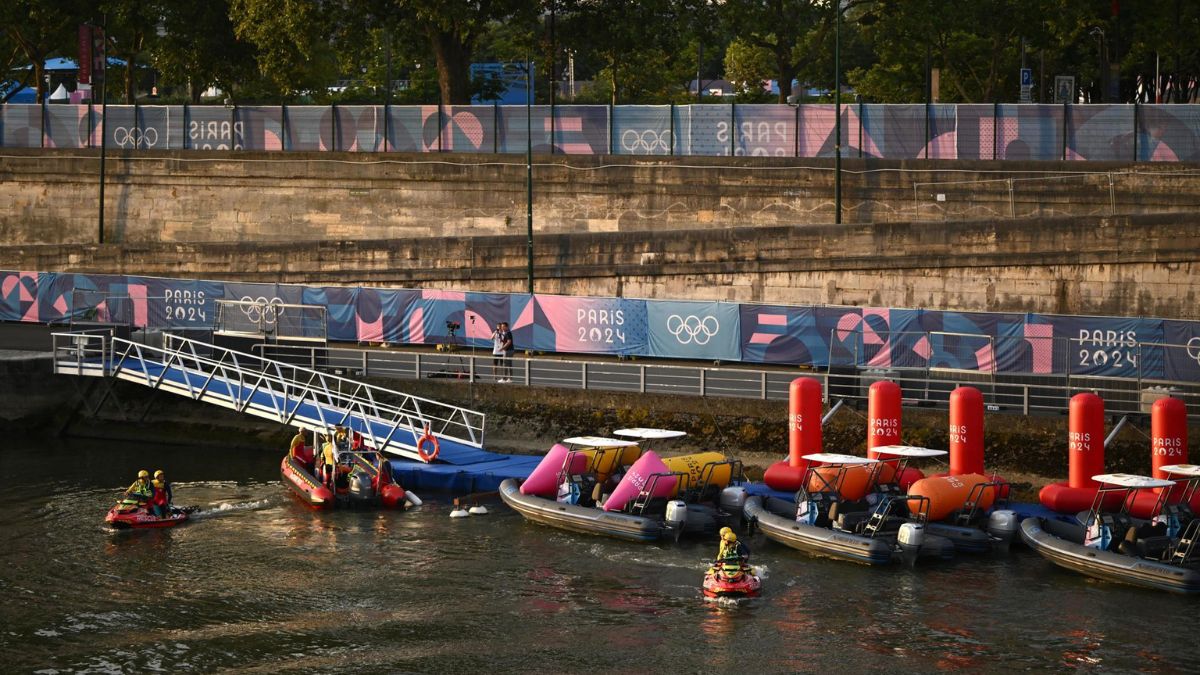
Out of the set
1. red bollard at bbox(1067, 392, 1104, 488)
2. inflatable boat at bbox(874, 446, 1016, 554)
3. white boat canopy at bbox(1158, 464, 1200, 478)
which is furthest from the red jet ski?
white boat canopy at bbox(1158, 464, 1200, 478)

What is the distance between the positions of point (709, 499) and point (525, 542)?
4377 millimetres

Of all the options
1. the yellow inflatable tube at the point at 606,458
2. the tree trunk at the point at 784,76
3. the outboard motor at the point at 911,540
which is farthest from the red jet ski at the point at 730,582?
the tree trunk at the point at 784,76

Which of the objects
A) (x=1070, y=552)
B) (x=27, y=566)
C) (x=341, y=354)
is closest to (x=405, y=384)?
(x=341, y=354)

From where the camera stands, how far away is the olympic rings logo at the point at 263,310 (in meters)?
50.0

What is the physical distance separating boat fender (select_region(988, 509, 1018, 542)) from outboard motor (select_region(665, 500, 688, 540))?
21.3ft

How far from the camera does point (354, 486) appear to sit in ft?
127

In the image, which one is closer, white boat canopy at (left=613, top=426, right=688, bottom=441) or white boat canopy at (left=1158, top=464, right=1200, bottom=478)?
white boat canopy at (left=1158, top=464, right=1200, bottom=478)

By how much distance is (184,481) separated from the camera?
4244 centimetres

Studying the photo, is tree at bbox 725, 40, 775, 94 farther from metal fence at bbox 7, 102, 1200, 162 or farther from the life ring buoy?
the life ring buoy

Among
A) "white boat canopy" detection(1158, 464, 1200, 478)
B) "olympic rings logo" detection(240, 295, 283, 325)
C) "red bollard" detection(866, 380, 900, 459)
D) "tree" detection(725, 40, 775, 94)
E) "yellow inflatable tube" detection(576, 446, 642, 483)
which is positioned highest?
"tree" detection(725, 40, 775, 94)

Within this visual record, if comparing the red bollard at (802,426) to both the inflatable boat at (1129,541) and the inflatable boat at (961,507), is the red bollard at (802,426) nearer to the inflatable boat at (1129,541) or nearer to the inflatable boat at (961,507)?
the inflatable boat at (961,507)

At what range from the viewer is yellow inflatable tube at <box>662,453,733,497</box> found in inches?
1425

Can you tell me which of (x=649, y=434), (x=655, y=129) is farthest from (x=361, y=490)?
(x=655, y=129)

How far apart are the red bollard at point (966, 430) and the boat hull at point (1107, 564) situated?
3.10 meters
